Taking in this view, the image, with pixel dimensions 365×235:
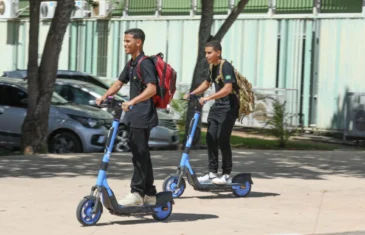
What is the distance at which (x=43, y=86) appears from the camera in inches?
634

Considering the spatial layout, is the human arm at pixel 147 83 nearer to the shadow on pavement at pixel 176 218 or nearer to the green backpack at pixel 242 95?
the shadow on pavement at pixel 176 218

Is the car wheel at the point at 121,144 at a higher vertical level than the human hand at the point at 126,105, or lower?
lower

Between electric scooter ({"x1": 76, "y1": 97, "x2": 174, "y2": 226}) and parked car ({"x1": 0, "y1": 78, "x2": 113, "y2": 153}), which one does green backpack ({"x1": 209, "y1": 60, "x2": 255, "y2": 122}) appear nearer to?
electric scooter ({"x1": 76, "y1": 97, "x2": 174, "y2": 226})

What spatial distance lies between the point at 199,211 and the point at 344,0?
1464 centimetres

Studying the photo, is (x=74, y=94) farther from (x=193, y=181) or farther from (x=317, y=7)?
(x=193, y=181)

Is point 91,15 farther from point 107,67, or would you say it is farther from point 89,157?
point 89,157

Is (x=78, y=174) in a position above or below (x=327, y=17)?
below

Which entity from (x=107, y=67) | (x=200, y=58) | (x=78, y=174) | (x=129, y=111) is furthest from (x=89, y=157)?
(x=107, y=67)

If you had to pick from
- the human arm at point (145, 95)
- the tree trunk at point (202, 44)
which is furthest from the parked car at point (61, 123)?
the human arm at point (145, 95)

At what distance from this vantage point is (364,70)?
2275cm

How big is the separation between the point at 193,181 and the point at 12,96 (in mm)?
7509

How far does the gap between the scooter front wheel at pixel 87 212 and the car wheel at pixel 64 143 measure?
7895mm

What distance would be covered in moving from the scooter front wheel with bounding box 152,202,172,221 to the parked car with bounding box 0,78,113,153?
24.6ft

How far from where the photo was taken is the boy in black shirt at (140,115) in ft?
29.8
